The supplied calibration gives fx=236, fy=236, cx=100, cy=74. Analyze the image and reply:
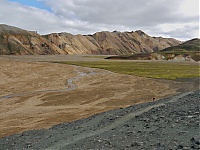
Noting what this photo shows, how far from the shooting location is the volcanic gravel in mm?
10359

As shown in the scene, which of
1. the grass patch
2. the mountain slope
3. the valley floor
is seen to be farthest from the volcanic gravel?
the mountain slope

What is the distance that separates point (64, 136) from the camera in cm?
1430

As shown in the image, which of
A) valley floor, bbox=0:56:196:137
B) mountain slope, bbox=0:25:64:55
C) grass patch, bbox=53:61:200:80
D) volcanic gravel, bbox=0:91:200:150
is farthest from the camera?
mountain slope, bbox=0:25:64:55

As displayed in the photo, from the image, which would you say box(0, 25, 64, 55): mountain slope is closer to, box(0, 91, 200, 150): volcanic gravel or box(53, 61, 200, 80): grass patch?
box(53, 61, 200, 80): grass patch

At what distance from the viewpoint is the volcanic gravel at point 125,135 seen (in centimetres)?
1036

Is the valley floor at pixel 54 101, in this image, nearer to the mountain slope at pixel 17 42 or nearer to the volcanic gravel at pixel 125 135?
the volcanic gravel at pixel 125 135

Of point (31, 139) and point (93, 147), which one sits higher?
point (93, 147)

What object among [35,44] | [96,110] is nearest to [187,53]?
[35,44]

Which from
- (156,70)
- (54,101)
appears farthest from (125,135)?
(156,70)

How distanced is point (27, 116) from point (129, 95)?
50.7ft

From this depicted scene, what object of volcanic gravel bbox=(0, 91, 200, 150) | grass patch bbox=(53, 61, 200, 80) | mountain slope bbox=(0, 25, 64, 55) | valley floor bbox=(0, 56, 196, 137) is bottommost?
valley floor bbox=(0, 56, 196, 137)

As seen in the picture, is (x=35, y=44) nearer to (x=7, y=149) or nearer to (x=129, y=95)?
(x=129, y=95)

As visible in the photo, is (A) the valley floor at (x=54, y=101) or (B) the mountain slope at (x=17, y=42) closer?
(A) the valley floor at (x=54, y=101)

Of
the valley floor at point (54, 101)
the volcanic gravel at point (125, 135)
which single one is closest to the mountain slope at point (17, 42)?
the valley floor at point (54, 101)
